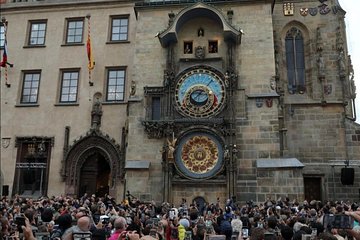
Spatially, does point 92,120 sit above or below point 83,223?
→ above

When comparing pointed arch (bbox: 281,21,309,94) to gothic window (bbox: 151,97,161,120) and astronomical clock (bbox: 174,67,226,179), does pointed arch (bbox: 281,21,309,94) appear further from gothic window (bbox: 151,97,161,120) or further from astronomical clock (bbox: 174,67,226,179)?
gothic window (bbox: 151,97,161,120)

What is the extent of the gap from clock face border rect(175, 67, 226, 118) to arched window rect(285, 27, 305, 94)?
5.33m

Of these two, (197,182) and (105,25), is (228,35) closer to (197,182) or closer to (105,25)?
(197,182)

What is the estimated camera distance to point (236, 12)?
67.5ft

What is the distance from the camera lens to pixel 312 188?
20.6 meters

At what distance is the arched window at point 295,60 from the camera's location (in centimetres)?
2220

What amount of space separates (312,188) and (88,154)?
12700 mm

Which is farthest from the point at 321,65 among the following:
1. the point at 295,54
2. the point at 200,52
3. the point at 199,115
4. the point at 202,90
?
the point at 199,115

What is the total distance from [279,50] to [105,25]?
11.0m

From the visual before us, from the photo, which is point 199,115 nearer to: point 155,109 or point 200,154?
point 200,154

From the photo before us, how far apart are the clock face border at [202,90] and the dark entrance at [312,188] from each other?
21.2 feet

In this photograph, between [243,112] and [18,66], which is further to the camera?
[18,66]

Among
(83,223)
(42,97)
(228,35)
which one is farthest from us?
(42,97)

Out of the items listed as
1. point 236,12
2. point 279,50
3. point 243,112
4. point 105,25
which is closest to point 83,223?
point 243,112
